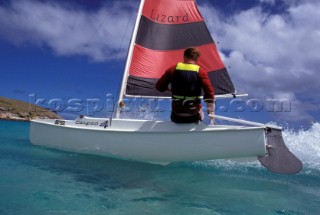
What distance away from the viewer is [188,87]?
6266mm

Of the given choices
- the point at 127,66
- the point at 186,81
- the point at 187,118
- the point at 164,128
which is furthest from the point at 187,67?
the point at 127,66

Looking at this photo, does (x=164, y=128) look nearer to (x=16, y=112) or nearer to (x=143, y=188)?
(x=143, y=188)

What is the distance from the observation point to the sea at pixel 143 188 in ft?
14.1

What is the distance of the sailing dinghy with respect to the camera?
19.9ft

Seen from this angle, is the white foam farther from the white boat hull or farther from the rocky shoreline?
the rocky shoreline

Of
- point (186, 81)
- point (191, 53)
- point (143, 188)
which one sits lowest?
point (143, 188)

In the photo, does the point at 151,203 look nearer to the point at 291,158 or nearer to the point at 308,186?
the point at 291,158

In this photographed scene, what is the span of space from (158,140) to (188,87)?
4.42 feet

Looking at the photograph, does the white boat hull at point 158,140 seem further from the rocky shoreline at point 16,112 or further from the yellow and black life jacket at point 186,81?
the rocky shoreline at point 16,112

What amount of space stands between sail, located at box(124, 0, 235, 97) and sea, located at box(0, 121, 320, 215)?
2533 mm

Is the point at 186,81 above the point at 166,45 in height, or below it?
below

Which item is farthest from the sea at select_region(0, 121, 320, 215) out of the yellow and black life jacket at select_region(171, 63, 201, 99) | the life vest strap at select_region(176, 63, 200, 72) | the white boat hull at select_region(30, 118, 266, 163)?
the life vest strap at select_region(176, 63, 200, 72)

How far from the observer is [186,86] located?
6.25 m

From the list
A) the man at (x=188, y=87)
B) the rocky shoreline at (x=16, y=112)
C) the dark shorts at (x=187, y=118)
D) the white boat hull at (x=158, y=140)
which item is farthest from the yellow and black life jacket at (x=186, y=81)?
the rocky shoreline at (x=16, y=112)
